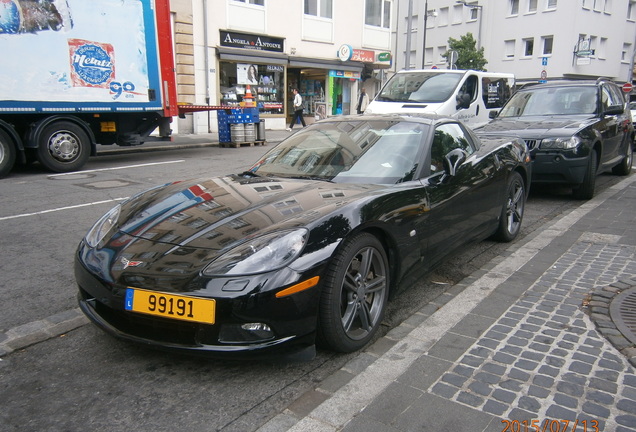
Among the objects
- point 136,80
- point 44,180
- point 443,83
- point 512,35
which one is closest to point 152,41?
point 136,80

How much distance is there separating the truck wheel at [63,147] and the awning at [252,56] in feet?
35.1

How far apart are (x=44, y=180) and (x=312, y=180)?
7.34 meters

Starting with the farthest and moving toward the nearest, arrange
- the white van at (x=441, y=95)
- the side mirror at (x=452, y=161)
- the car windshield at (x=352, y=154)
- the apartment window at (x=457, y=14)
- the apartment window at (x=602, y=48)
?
the apartment window at (x=457, y=14)
the apartment window at (x=602, y=48)
the white van at (x=441, y=95)
the side mirror at (x=452, y=161)
the car windshield at (x=352, y=154)

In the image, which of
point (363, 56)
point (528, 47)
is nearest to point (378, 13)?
point (363, 56)

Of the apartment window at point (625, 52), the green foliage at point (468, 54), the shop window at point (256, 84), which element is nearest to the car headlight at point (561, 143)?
the shop window at point (256, 84)

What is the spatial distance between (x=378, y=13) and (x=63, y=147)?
66.9 ft

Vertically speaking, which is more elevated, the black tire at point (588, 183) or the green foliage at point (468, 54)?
the green foliage at point (468, 54)

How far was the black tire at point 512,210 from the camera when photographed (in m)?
5.27

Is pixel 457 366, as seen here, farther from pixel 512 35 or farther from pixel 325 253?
pixel 512 35

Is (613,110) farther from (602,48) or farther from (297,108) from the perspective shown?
(602,48)

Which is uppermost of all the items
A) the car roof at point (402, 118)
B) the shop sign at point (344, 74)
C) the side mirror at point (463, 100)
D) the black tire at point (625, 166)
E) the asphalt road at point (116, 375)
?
the shop sign at point (344, 74)
